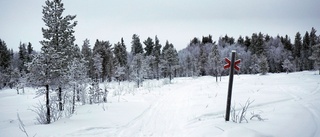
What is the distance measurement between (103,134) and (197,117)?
4.17 m

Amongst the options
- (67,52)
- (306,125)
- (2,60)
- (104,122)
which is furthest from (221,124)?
(2,60)

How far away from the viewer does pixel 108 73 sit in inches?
2148

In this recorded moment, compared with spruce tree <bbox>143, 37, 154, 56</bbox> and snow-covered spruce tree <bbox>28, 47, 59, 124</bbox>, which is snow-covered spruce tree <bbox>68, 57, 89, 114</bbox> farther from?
spruce tree <bbox>143, 37, 154, 56</bbox>

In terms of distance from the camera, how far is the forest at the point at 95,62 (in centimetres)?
862

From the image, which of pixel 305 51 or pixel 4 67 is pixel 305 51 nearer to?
pixel 305 51

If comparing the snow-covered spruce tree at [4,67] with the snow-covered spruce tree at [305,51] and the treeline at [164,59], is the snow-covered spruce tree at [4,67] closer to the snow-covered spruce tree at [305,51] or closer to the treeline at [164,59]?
the treeline at [164,59]

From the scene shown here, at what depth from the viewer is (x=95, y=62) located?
45406 mm

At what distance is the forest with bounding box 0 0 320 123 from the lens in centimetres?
862

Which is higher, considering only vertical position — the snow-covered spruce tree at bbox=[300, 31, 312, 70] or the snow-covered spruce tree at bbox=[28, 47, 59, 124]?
the snow-covered spruce tree at bbox=[300, 31, 312, 70]

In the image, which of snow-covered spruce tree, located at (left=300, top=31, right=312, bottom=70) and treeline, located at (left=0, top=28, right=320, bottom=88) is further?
snow-covered spruce tree, located at (left=300, top=31, right=312, bottom=70)

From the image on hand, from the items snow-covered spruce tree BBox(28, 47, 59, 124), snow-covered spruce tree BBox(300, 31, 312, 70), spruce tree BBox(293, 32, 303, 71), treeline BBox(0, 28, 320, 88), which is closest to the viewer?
snow-covered spruce tree BBox(28, 47, 59, 124)

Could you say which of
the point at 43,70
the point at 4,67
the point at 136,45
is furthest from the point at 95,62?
the point at 43,70

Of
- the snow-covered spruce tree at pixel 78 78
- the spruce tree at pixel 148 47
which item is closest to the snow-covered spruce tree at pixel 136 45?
the spruce tree at pixel 148 47

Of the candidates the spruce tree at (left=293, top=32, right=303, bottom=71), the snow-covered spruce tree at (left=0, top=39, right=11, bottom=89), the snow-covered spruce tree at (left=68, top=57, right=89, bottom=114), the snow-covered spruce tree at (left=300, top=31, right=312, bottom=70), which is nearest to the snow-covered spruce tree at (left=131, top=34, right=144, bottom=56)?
the snow-covered spruce tree at (left=0, top=39, right=11, bottom=89)
